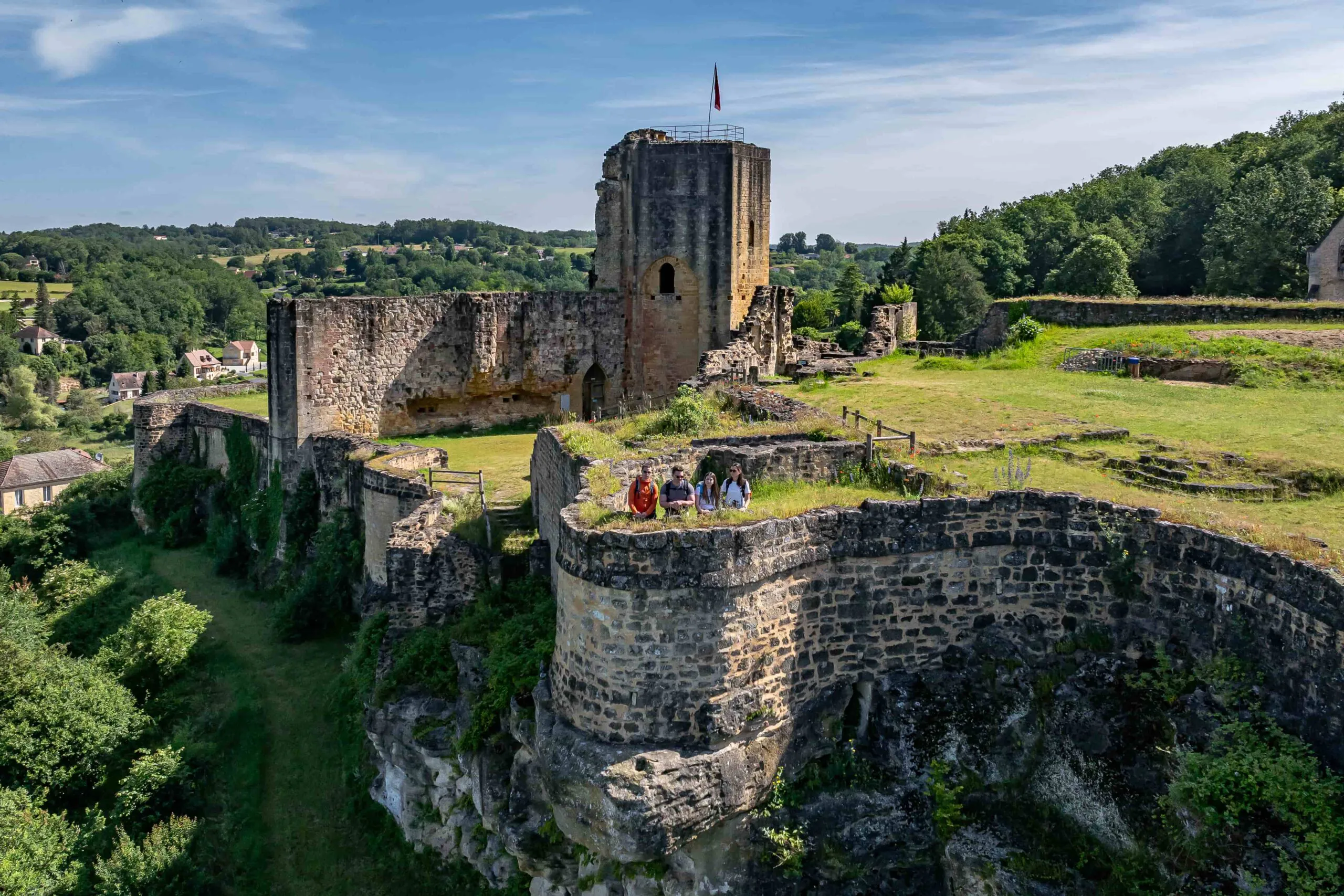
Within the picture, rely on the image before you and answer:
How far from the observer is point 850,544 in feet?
39.3

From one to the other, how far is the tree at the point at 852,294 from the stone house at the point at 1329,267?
33089mm

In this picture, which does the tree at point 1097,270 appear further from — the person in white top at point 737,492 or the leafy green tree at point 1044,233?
the person in white top at point 737,492

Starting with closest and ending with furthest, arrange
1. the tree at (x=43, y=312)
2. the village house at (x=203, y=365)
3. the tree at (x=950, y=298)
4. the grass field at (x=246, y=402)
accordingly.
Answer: the grass field at (x=246, y=402), the tree at (x=950, y=298), the village house at (x=203, y=365), the tree at (x=43, y=312)

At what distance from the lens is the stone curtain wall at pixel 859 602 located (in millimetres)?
10789

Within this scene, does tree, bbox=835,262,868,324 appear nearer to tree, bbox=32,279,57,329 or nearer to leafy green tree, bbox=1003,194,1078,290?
leafy green tree, bbox=1003,194,1078,290

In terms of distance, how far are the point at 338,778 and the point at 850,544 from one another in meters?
12.5

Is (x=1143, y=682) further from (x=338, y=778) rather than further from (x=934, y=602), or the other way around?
(x=338, y=778)

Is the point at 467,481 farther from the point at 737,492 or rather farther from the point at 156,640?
the point at 737,492

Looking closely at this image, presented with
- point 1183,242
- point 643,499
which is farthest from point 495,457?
point 1183,242

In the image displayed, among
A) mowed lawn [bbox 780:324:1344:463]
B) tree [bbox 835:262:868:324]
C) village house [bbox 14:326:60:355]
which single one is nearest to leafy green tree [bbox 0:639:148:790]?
mowed lawn [bbox 780:324:1344:463]

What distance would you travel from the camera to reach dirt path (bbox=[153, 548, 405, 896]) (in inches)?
709

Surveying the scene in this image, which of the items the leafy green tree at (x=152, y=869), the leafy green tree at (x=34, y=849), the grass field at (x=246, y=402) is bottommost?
the leafy green tree at (x=34, y=849)

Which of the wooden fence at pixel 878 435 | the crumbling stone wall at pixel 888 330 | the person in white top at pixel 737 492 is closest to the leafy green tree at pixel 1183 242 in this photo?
the crumbling stone wall at pixel 888 330

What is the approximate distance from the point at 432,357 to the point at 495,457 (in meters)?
4.76
